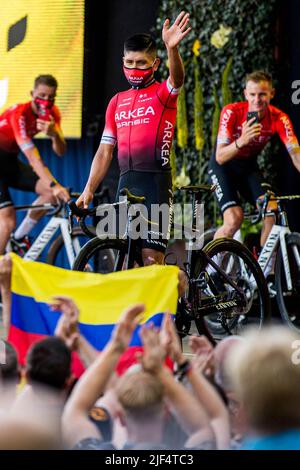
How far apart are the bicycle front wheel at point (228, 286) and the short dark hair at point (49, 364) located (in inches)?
111

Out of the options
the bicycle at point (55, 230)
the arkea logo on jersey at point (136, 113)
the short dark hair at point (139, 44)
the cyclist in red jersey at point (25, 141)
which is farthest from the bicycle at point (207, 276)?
the cyclist in red jersey at point (25, 141)

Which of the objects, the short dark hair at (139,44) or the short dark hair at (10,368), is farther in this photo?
the short dark hair at (139,44)

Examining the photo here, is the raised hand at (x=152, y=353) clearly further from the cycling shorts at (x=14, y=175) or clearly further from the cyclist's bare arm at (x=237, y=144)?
the cycling shorts at (x=14, y=175)

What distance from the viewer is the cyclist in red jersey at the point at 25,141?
292 inches

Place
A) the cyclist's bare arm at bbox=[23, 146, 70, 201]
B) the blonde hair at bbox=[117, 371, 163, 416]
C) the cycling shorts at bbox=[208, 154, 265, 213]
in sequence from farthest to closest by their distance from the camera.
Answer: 1. the cyclist's bare arm at bbox=[23, 146, 70, 201]
2. the cycling shorts at bbox=[208, 154, 265, 213]
3. the blonde hair at bbox=[117, 371, 163, 416]

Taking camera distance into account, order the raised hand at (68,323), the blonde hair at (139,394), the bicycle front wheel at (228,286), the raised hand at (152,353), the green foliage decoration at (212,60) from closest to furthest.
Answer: the blonde hair at (139,394) → the raised hand at (152,353) → the raised hand at (68,323) → the bicycle front wheel at (228,286) → the green foliage decoration at (212,60)

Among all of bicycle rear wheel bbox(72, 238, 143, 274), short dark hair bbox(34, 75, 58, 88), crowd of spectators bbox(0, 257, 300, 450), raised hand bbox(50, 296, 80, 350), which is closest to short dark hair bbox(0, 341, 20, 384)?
crowd of spectators bbox(0, 257, 300, 450)

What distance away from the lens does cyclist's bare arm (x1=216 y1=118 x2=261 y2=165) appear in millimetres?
6480

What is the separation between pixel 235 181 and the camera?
23.2 feet

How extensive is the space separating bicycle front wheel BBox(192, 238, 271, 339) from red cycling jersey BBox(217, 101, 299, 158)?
4.07 feet

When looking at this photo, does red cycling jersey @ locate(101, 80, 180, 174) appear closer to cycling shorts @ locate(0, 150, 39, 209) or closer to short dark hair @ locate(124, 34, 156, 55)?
short dark hair @ locate(124, 34, 156, 55)

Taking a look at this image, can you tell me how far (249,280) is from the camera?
604cm

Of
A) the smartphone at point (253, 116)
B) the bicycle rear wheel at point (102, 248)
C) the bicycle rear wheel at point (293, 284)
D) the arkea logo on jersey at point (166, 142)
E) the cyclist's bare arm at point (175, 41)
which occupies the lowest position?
the bicycle rear wheel at point (293, 284)

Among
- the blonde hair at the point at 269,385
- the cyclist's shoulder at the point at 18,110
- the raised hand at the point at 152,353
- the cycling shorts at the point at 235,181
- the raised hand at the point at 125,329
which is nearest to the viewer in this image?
the blonde hair at the point at 269,385
